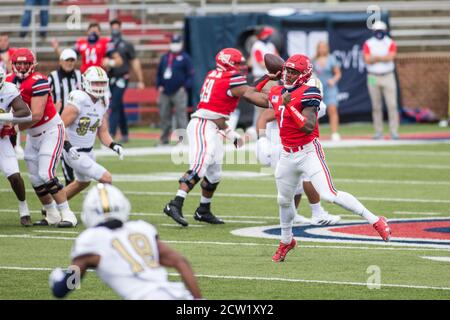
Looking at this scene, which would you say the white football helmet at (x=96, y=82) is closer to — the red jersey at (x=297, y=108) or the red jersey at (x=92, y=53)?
the red jersey at (x=297, y=108)

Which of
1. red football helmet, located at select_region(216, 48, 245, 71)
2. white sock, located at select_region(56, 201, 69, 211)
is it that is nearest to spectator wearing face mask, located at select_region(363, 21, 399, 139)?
red football helmet, located at select_region(216, 48, 245, 71)

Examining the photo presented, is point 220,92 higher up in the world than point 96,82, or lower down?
lower down

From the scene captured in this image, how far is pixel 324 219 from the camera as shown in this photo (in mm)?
11234

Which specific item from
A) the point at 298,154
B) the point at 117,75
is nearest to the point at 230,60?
the point at 298,154

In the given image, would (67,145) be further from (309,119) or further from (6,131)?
(309,119)

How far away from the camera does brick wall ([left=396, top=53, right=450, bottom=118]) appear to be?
1042 inches

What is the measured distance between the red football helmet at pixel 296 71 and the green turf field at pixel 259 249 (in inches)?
56.6

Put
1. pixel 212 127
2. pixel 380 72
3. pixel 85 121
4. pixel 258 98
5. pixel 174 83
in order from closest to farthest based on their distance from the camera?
pixel 258 98
pixel 85 121
pixel 212 127
pixel 174 83
pixel 380 72

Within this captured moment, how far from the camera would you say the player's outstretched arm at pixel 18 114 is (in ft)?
36.1

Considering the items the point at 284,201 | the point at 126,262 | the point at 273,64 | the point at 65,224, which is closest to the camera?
the point at 126,262

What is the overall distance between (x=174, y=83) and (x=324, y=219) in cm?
1021

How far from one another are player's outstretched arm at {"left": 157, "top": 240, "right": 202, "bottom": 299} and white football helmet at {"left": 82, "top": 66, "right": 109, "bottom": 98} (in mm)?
5803

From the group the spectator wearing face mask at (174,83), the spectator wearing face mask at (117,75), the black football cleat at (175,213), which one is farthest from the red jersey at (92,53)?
the black football cleat at (175,213)

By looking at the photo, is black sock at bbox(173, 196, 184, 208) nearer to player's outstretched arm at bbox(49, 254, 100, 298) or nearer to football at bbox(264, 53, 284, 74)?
football at bbox(264, 53, 284, 74)
